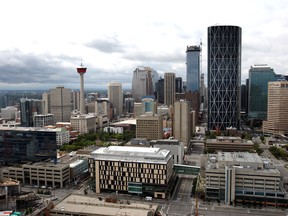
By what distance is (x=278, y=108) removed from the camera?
141 metres

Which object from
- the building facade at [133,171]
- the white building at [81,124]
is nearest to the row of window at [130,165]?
the building facade at [133,171]

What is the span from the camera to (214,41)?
162625 mm

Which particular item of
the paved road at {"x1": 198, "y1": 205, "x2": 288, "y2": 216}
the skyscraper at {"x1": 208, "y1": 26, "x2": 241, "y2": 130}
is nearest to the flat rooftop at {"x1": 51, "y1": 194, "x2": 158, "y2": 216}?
the paved road at {"x1": 198, "y1": 205, "x2": 288, "y2": 216}

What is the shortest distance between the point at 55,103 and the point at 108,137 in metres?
67.6

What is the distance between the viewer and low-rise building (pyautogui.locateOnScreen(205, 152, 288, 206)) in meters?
62.9

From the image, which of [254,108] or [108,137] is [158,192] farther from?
[254,108]

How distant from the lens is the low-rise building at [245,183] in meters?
62.9

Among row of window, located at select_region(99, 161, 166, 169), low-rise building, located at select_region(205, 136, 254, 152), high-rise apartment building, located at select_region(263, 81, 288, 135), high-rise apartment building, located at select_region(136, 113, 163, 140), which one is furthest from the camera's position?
high-rise apartment building, located at select_region(263, 81, 288, 135)

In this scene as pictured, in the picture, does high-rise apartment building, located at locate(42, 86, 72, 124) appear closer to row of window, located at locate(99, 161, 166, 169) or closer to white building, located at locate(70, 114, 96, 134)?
white building, located at locate(70, 114, 96, 134)

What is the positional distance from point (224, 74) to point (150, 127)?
5972 cm

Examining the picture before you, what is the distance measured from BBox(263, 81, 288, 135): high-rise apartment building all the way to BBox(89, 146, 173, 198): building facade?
291 feet

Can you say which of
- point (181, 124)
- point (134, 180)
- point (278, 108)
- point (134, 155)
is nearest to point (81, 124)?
point (181, 124)

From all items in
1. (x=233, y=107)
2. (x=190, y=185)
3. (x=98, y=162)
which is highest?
(x=233, y=107)

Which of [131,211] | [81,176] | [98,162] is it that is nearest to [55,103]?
[81,176]
